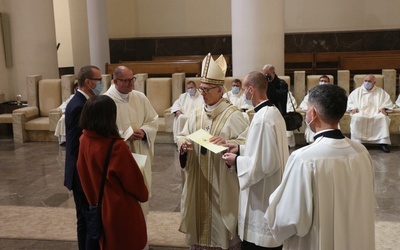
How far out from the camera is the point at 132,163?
115 inches

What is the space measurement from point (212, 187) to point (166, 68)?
8.14 meters

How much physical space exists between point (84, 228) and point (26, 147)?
616cm

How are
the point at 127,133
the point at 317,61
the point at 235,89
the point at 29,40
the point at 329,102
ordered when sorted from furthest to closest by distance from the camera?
1. the point at 317,61
2. the point at 29,40
3. the point at 235,89
4. the point at 127,133
5. the point at 329,102

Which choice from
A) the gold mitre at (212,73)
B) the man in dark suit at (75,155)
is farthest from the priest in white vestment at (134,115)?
the gold mitre at (212,73)

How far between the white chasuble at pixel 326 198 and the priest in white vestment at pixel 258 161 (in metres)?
0.75

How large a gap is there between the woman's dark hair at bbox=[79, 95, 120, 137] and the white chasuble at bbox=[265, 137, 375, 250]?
1.09 metres

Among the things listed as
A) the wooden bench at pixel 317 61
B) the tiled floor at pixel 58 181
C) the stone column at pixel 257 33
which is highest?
the stone column at pixel 257 33

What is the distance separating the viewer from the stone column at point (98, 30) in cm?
1316

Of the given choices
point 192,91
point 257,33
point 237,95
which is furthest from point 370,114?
point 192,91

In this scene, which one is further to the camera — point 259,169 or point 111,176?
point 259,169

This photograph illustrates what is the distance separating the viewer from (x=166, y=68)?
11648 millimetres

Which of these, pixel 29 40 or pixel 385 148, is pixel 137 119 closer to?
pixel 385 148

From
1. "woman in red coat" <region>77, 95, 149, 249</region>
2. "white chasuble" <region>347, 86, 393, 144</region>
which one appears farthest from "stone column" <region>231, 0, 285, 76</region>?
"woman in red coat" <region>77, 95, 149, 249</region>

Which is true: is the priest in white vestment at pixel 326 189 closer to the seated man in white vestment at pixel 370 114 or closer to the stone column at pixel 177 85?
the seated man in white vestment at pixel 370 114
